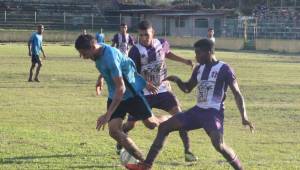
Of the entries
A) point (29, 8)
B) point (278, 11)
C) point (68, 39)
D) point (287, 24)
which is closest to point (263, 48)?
point (287, 24)

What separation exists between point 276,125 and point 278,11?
189 ft

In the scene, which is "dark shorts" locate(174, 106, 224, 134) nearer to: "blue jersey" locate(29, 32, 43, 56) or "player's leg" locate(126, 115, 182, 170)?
"player's leg" locate(126, 115, 182, 170)

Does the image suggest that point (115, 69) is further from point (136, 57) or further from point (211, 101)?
point (136, 57)

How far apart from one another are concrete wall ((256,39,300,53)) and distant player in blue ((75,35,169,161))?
47.2 m

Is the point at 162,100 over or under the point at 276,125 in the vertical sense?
over

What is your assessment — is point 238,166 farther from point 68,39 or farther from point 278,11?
point 278,11

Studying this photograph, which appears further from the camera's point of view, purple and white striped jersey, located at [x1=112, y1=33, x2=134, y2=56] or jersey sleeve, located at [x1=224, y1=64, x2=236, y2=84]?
purple and white striped jersey, located at [x1=112, y1=33, x2=134, y2=56]

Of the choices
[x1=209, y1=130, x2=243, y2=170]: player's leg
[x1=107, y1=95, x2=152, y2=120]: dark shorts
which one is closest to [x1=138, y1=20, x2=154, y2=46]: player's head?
[x1=107, y1=95, x2=152, y2=120]: dark shorts

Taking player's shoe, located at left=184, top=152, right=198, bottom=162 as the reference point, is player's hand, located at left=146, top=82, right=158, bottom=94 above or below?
above

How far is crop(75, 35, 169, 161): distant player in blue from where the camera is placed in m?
7.86

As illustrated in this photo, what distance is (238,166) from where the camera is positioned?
7840 millimetres

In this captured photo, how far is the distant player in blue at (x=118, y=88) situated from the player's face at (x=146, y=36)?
836 millimetres

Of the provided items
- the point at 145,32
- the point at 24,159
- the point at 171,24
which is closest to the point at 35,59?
the point at 24,159

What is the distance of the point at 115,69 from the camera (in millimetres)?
7895
